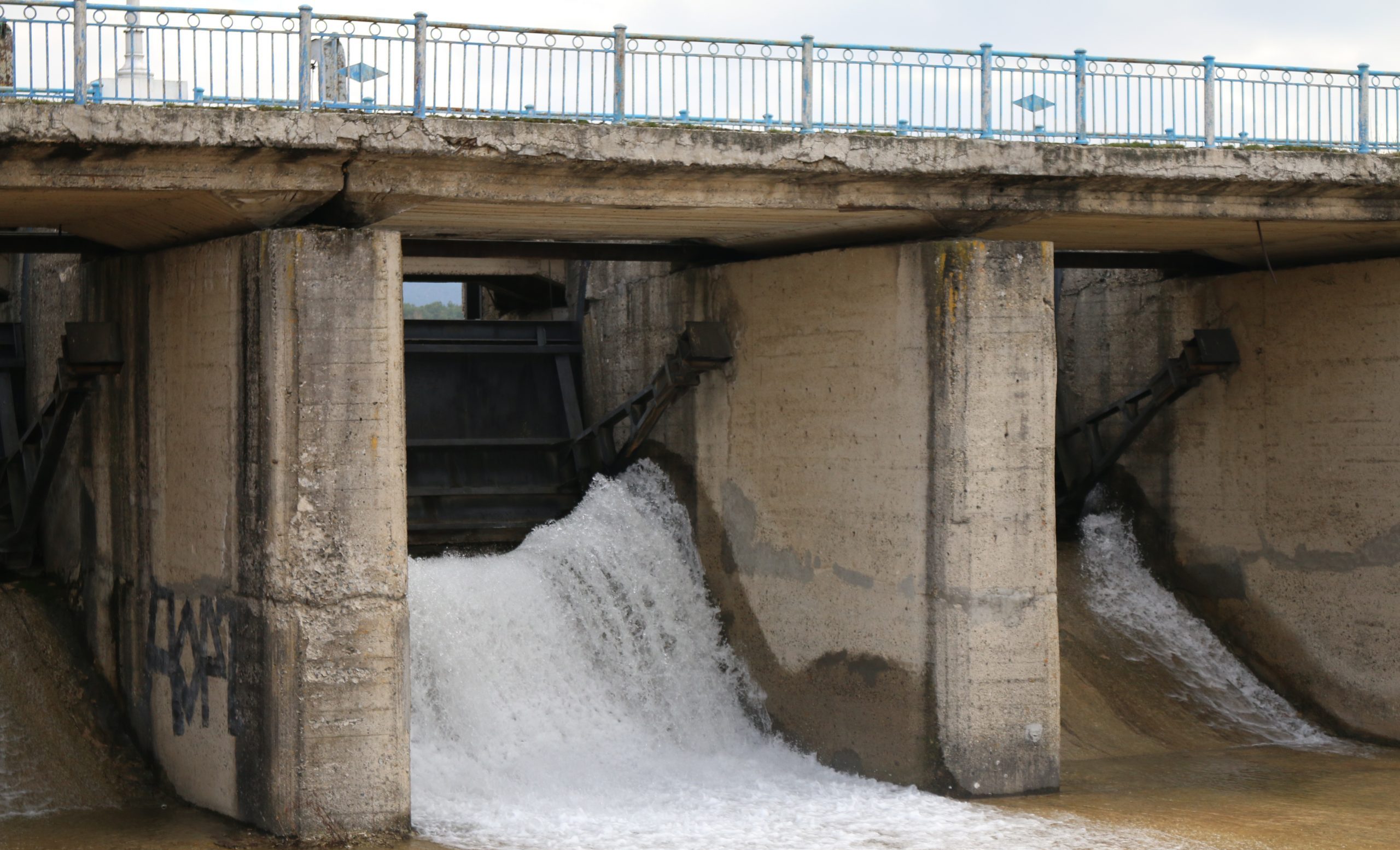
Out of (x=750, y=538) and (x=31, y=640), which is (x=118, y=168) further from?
(x=750, y=538)

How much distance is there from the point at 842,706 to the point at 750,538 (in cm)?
167

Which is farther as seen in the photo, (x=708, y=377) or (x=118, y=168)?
(x=708, y=377)

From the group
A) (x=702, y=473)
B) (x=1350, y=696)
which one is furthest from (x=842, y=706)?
(x=1350, y=696)

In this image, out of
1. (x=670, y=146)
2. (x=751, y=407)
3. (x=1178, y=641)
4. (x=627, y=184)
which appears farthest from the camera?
(x=1178, y=641)

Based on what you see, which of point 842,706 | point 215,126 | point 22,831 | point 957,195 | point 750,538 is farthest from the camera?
point 750,538

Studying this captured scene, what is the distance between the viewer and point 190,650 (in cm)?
1045

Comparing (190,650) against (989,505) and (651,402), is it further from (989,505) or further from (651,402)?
(989,505)

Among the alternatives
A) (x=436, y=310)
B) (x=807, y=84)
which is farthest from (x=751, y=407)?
(x=436, y=310)

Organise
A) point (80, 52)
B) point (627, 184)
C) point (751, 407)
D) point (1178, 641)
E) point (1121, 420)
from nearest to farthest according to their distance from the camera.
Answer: point (80, 52), point (627, 184), point (751, 407), point (1178, 641), point (1121, 420)

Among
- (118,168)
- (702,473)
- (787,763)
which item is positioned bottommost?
(787,763)

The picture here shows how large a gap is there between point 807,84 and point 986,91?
1284 millimetres

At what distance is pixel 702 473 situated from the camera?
13477 mm

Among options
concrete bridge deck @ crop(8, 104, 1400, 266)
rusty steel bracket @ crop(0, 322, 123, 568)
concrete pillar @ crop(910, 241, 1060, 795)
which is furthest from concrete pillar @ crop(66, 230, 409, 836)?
concrete pillar @ crop(910, 241, 1060, 795)

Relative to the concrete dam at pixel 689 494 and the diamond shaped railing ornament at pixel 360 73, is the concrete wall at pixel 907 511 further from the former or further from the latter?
the diamond shaped railing ornament at pixel 360 73
